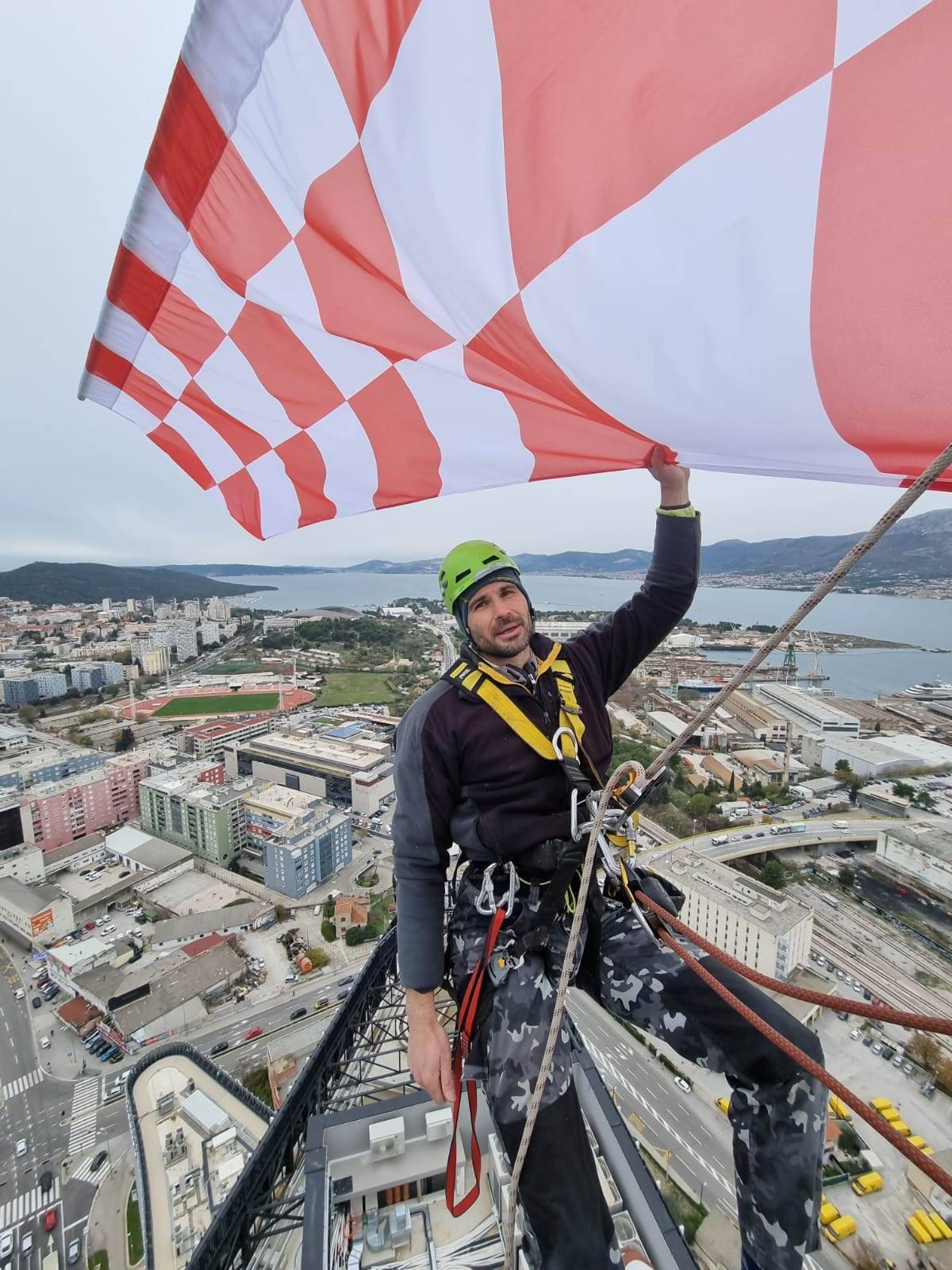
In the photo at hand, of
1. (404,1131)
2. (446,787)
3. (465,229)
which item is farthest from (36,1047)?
(465,229)

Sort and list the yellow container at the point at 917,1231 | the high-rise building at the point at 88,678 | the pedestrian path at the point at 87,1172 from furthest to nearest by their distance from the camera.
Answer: the high-rise building at the point at 88,678 < the pedestrian path at the point at 87,1172 < the yellow container at the point at 917,1231

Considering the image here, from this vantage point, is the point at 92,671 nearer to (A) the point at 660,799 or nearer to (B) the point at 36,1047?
(B) the point at 36,1047

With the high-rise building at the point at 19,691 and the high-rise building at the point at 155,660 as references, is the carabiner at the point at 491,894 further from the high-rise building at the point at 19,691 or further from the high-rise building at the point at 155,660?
the high-rise building at the point at 155,660

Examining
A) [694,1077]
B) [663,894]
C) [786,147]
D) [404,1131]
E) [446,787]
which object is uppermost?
[786,147]

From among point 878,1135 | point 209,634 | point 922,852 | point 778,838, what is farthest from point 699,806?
point 209,634

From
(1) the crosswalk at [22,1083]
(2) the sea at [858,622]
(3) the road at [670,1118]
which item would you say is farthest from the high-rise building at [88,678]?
(3) the road at [670,1118]

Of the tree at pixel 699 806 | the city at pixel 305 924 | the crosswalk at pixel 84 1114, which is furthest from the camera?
the tree at pixel 699 806

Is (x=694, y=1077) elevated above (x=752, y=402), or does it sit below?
below
